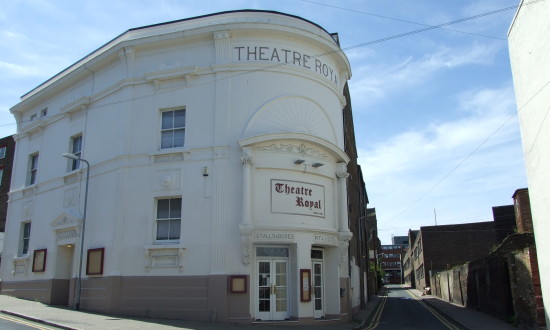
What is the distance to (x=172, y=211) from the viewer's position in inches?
694

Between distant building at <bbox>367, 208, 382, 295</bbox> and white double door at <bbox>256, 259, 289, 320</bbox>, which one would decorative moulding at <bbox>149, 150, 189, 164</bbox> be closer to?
white double door at <bbox>256, 259, 289, 320</bbox>

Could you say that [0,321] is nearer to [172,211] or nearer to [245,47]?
[172,211]

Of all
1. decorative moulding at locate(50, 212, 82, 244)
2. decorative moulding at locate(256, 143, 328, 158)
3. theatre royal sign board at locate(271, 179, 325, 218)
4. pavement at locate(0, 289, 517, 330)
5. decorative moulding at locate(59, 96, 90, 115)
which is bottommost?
pavement at locate(0, 289, 517, 330)

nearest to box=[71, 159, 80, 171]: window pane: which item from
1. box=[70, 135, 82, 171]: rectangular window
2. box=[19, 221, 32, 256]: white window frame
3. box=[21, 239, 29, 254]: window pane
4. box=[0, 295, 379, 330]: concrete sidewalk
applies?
box=[70, 135, 82, 171]: rectangular window

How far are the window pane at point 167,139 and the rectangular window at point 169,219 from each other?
2.16 metres

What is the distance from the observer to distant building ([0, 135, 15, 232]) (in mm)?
39781

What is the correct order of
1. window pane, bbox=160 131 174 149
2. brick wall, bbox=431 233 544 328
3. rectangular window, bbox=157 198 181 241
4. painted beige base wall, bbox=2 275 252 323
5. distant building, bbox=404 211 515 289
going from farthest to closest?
distant building, bbox=404 211 515 289
window pane, bbox=160 131 174 149
rectangular window, bbox=157 198 181 241
painted beige base wall, bbox=2 275 252 323
brick wall, bbox=431 233 544 328

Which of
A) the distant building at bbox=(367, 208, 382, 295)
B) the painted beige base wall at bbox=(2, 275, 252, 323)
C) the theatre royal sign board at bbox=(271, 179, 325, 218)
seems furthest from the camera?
the distant building at bbox=(367, 208, 382, 295)

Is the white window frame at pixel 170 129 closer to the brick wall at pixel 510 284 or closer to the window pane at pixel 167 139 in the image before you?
the window pane at pixel 167 139

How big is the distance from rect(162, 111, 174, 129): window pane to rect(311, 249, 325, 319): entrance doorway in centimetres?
751

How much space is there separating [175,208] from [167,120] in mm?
3614

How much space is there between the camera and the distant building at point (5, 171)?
3978cm

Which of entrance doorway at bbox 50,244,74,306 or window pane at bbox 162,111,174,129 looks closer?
window pane at bbox 162,111,174,129

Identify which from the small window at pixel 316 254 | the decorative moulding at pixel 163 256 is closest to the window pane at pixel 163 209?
the decorative moulding at pixel 163 256
